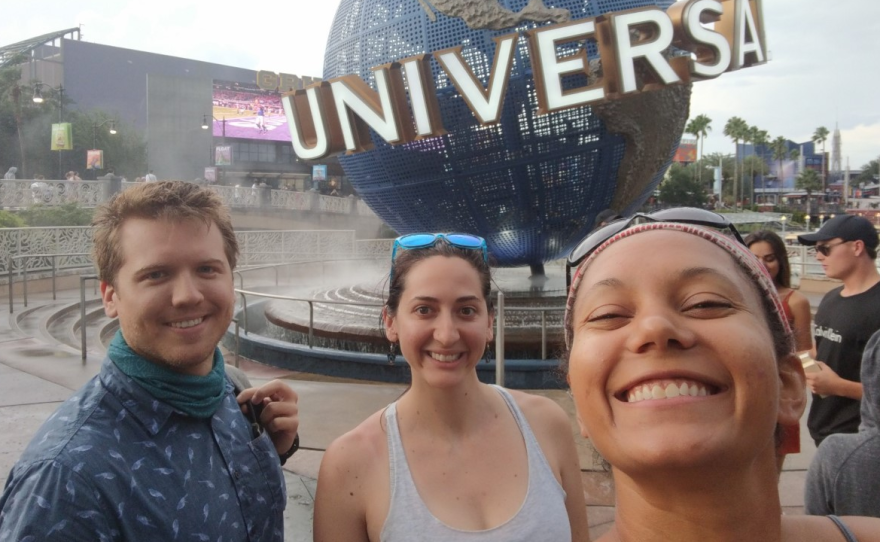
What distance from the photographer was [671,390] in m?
0.89

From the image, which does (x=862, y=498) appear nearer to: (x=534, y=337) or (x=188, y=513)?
(x=188, y=513)

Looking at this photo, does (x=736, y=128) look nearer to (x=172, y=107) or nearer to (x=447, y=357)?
(x=172, y=107)

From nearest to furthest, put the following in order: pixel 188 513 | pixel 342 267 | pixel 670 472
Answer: pixel 670 472
pixel 188 513
pixel 342 267

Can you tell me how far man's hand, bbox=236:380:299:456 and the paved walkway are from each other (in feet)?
3.15

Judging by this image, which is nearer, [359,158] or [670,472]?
[670,472]

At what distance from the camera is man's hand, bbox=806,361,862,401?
109 inches

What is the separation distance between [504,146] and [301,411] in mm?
3397

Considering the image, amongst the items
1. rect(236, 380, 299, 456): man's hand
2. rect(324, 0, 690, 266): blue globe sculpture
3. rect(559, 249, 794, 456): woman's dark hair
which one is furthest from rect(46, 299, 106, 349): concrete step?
rect(559, 249, 794, 456): woman's dark hair

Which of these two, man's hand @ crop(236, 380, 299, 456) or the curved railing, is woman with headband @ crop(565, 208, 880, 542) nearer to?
man's hand @ crop(236, 380, 299, 456)

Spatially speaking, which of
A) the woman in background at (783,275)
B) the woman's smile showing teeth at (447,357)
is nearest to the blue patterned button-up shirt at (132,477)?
the woman's smile showing teeth at (447,357)

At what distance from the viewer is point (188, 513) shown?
1.39 meters

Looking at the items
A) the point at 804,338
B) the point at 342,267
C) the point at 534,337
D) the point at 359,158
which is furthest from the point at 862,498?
the point at 342,267

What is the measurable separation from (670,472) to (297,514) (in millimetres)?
2713

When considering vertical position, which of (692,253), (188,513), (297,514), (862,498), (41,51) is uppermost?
(41,51)
